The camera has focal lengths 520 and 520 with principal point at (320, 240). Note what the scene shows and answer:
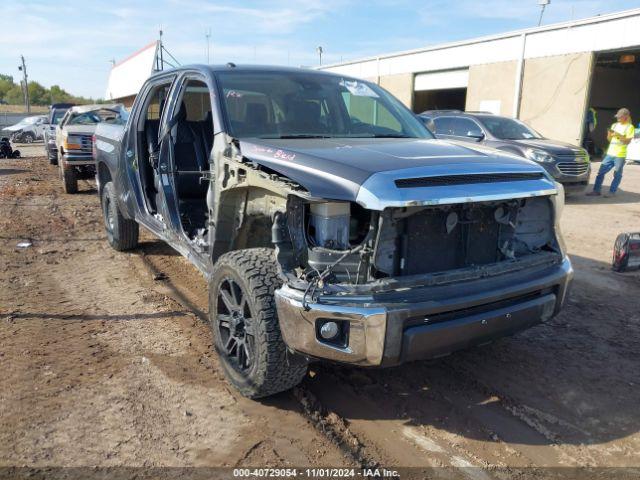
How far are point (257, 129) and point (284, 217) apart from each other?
1.15 meters

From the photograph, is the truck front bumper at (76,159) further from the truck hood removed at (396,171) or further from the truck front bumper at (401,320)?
the truck front bumper at (401,320)

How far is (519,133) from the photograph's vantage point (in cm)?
1122

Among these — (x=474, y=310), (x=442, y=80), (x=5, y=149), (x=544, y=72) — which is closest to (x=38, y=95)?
(x=5, y=149)

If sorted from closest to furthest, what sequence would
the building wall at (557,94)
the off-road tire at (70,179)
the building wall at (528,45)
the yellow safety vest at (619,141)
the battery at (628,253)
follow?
the battery at (628,253)
the off-road tire at (70,179)
the yellow safety vest at (619,141)
the building wall at (528,45)
the building wall at (557,94)

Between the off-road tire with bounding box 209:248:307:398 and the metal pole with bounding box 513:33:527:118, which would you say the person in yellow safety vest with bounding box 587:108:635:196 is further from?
the off-road tire with bounding box 209:248:307:398

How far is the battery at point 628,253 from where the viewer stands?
18.8 ft

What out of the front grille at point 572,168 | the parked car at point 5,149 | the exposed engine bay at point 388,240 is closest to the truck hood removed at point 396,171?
the exposed engine bay at point 388,240

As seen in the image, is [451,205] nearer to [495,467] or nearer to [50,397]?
[495,467]

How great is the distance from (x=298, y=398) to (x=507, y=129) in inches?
379

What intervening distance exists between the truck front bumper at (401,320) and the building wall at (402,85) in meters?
20.9

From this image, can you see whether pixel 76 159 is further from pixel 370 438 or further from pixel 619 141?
pixel 619 141

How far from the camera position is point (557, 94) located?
56.1 ft

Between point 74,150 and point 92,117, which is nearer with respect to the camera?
point 74,150

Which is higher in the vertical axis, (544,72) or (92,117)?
(544,72)
